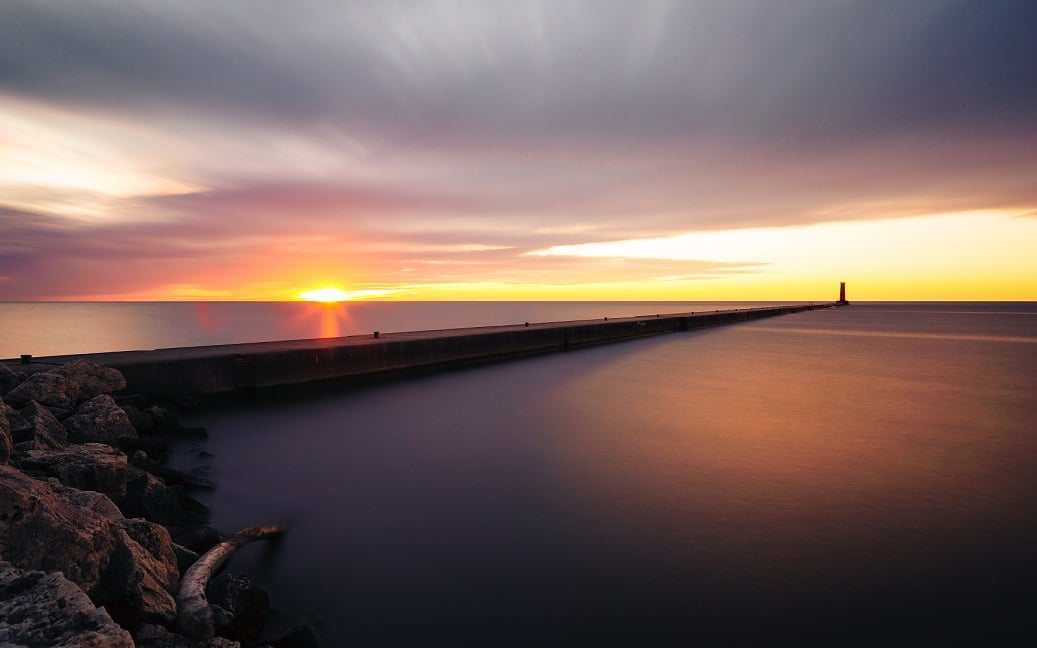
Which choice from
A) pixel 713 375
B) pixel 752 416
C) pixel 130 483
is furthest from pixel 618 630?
pixel 713 375

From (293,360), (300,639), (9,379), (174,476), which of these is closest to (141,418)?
(9,379)

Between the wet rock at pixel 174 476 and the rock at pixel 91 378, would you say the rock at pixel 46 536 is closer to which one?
the wet rock at pixel 174 476

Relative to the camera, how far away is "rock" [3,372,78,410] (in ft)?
24.0

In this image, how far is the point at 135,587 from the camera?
3.07m

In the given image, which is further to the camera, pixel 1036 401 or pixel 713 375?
pixel 713 375

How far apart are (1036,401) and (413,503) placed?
18.4 meters

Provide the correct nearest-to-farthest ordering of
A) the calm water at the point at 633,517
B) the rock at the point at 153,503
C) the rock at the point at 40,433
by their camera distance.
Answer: the calm water at the point at 633,517 < the rock at the point at 153,503 < the rock at the point at 40,433

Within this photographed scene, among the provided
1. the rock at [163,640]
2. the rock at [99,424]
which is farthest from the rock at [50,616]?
the rock at [99,424]

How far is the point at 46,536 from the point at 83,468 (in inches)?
87.8

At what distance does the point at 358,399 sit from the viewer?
13406 mm

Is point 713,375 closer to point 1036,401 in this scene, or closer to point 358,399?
point 1036,401

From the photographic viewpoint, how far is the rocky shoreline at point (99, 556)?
2.38 meters

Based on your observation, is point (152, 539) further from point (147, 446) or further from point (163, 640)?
point (147, 446)

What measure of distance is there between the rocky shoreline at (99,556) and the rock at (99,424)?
303mm
